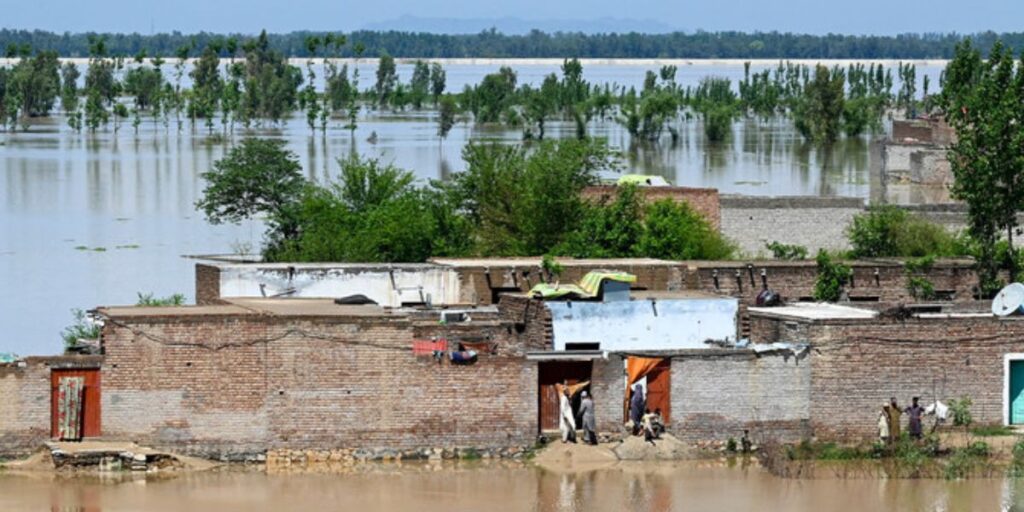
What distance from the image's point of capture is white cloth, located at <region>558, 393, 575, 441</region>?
20.9 metres

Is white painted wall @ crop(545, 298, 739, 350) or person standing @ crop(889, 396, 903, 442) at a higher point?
white painted wall @ crop(545, 298, 739, 350)

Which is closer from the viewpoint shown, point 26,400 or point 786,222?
point 26,400

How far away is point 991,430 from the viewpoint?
21797mm

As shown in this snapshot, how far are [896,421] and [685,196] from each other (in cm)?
1366

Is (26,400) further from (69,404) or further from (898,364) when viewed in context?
(898,364)

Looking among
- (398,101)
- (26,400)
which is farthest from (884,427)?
(398,101)

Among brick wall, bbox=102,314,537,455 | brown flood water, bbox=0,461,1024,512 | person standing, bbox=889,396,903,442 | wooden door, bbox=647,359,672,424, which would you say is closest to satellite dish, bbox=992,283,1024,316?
person standing, bbox=889,396,903,442

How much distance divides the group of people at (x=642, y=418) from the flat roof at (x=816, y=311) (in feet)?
6.43

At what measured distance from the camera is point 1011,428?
71.9ft

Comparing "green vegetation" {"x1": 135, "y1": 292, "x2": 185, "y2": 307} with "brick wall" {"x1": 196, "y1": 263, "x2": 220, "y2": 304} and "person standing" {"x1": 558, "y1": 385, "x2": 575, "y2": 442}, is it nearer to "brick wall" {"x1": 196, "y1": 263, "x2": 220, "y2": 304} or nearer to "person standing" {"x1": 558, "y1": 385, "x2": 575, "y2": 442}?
"brick wall" {"x1": 196, "y1": 263, "x2": 220, "y2": 304}

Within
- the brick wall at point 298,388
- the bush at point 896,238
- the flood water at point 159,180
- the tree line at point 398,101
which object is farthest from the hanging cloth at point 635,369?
the tree line at point 398,101

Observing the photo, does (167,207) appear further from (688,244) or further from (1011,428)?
(1011,428)

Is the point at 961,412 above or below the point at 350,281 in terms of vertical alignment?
below

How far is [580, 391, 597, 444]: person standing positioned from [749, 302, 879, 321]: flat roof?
2492 millimetres
